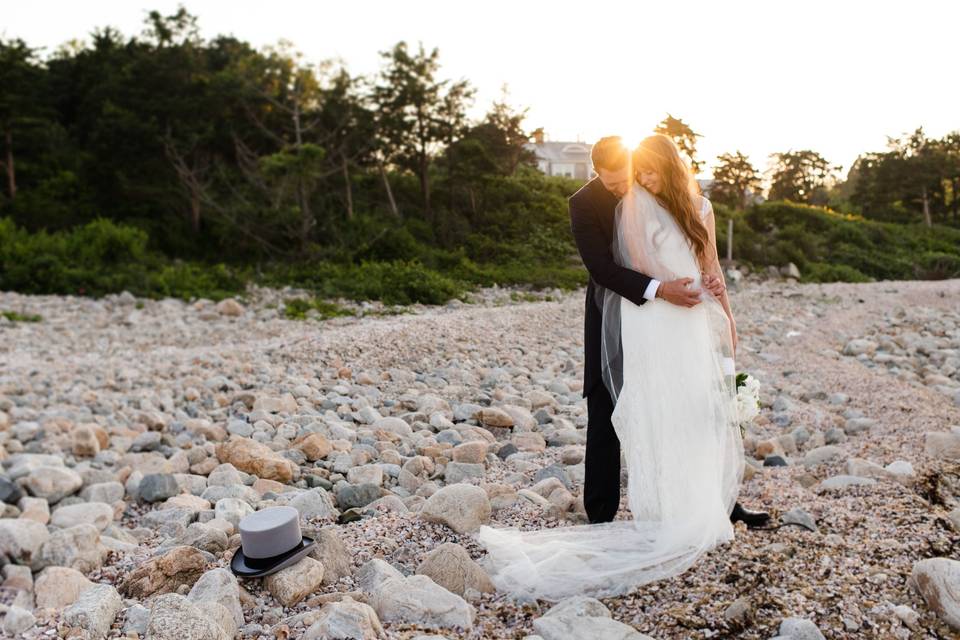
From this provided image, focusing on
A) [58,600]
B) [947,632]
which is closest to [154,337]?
[58,600]

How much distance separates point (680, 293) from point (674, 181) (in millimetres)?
392

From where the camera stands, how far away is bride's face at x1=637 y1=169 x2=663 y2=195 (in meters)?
2.62

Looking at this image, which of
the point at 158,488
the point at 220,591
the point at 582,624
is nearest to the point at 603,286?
the point at 582,624

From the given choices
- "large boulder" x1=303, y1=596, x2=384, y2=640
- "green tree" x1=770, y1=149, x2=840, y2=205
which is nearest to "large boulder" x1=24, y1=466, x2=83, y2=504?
"large boulder" x1=303, y1=596, x2=384, y2=640

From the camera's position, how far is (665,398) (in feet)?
8.68

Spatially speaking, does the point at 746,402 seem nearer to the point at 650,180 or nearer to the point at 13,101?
the point at 650,180

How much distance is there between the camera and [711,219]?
2736 millimetres

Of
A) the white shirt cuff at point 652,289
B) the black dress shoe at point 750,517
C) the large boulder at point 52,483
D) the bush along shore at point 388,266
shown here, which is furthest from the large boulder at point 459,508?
the bush along shore at point 388,266

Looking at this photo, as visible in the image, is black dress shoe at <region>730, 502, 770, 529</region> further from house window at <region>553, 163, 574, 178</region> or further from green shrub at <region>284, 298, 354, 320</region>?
house window at <region>553, 163, 574, 178</region>

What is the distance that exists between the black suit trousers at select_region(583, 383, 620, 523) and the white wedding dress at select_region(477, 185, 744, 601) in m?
0.14

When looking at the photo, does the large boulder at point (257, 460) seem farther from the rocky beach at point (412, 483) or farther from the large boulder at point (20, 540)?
the large boulder at point (20, 540)

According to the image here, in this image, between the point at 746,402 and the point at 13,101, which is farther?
the point at 13,101

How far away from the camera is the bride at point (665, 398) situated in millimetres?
2605

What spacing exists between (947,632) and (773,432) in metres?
2.72
